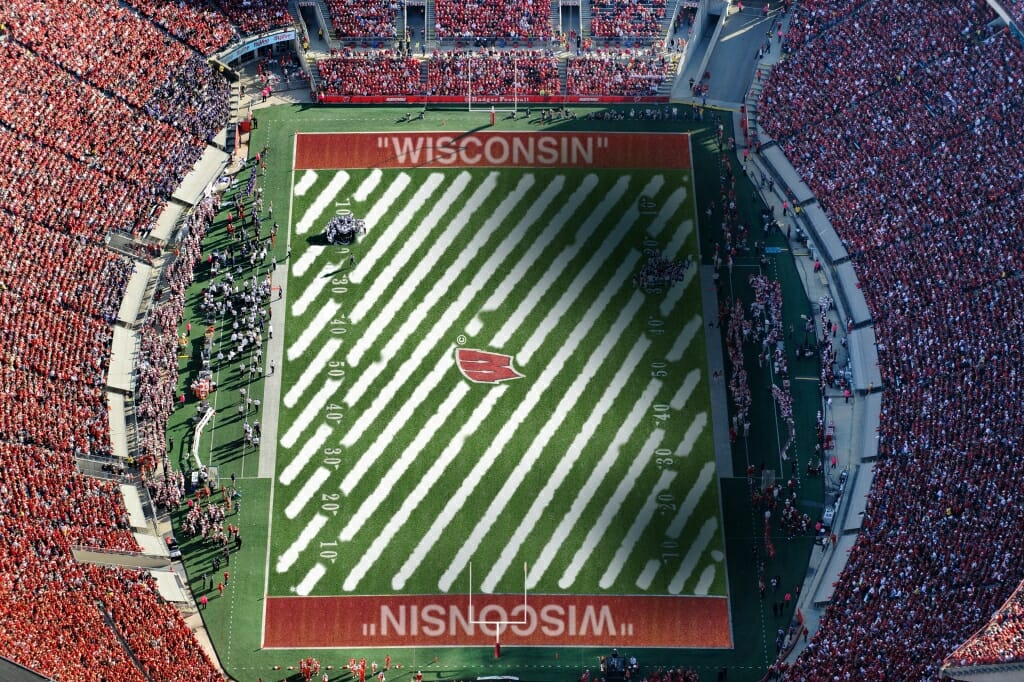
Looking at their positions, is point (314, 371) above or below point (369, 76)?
below

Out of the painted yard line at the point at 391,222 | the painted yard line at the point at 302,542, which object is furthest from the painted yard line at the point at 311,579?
the painted yard line at the point at 391,222

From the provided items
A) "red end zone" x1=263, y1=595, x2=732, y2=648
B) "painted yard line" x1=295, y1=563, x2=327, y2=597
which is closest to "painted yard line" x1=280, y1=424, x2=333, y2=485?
"painted yard line" x1=295, y1=563, x2=327, y2=597

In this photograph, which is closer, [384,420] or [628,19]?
[384,420]

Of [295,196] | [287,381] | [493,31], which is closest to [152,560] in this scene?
[287,381]

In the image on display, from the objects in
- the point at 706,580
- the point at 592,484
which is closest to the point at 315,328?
the point at 592,484

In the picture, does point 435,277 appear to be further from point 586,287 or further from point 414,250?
point 586,287
